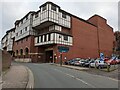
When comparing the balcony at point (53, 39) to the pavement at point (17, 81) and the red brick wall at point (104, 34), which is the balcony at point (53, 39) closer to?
the red brick wall at point (104, 34)

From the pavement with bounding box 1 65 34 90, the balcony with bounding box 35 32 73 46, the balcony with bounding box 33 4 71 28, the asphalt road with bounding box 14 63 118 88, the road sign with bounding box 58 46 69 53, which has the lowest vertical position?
the asphalt road with bounding box 14 63 118 88

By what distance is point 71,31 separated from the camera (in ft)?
216

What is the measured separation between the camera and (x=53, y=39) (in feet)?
188

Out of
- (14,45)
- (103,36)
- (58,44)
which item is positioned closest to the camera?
(58,44)

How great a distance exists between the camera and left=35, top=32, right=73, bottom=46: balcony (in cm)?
5769

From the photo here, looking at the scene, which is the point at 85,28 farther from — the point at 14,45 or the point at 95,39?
the point at 14,45

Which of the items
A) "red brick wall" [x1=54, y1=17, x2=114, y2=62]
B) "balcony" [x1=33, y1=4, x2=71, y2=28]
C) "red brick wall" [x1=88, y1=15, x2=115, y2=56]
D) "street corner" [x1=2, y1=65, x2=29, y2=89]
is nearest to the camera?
"street corner" [x1=2, y1=65, x2=29, y2=89]

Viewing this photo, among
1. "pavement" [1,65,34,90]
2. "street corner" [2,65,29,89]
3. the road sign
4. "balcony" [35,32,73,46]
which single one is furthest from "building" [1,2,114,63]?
"pavement" [1,65,34,90]

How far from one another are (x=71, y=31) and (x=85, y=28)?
839 centimetres

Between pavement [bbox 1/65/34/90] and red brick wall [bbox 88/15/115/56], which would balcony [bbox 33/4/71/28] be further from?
pavement [bbox 1/65/34/90]

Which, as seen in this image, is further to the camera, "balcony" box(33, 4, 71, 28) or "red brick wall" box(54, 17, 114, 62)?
"red brick wall" box(54, 17, 114, 62)

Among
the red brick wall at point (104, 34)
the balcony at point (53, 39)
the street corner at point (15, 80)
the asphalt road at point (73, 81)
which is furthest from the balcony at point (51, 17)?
the asphalt road at point (73, 81)

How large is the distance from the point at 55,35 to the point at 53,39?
1.47m

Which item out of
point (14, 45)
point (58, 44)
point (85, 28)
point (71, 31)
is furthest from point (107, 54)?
point (14, 45)
